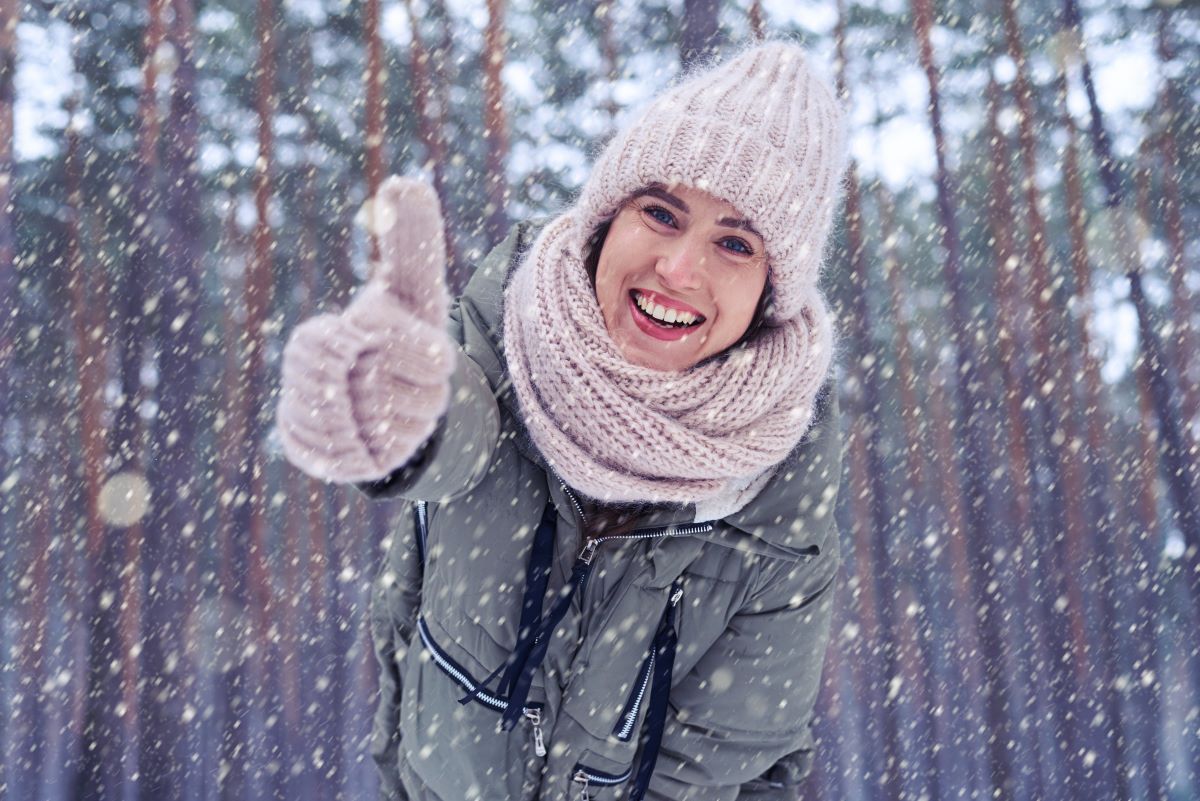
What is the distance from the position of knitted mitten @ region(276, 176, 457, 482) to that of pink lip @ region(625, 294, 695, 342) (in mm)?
407

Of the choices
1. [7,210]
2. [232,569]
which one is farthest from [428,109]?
[232,569]

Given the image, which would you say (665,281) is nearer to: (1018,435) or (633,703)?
(633,703)

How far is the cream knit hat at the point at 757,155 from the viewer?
37.6 inches

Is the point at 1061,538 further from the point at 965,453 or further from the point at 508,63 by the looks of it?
the point at 508,63

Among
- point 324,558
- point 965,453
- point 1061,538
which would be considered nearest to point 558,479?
point 324,558

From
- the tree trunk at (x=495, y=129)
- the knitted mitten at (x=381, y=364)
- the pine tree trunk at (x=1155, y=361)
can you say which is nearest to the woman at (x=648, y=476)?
the knitted mitten at (x=381, y=364)

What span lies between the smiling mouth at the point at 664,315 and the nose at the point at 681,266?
0.11 feet

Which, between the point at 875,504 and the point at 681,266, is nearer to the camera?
the point at 681,266

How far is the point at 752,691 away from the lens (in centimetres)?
109

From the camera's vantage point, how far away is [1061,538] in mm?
2982

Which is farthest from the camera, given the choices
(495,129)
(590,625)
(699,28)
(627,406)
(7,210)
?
(699,28)

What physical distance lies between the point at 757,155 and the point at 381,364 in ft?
2.00

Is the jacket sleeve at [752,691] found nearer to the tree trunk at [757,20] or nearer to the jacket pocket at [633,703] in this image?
the jacket pocket at [633,703]

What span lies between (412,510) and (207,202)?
6.74ft
